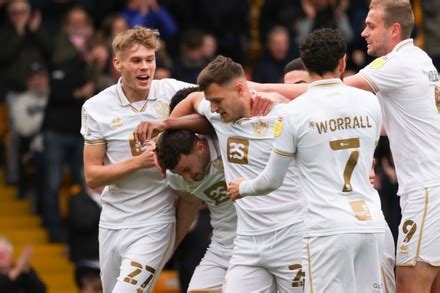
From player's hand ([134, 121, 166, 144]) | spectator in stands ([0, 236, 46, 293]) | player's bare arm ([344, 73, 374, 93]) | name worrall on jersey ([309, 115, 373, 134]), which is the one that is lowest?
spectator in stands ([0, 236, 46, 293])

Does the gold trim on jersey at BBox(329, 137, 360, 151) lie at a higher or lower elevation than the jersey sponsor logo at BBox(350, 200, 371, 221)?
higher

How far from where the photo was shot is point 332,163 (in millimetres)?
9992

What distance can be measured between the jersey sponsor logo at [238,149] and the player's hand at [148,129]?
2.10 ft

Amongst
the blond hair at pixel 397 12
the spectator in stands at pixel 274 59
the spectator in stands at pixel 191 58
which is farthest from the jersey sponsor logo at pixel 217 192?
the spectator in stands at pixel 274 59

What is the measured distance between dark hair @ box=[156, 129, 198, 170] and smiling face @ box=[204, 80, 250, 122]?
1.07ft

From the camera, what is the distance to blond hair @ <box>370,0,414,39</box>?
10.8 metres

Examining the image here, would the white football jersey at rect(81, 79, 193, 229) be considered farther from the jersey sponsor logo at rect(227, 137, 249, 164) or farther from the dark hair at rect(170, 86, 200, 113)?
the jersey sponsor logo at rect(227, 137, 249, 164)

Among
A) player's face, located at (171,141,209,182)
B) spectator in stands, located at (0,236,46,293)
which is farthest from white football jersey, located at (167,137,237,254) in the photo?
spectator in stands, located at (0,236,46,293)

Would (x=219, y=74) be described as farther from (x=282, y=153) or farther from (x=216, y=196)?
(x=216, y=196)

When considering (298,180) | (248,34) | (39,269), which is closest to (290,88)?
(298,180)

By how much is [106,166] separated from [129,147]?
0.29 metres

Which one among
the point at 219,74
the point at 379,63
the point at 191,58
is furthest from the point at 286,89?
the point at 191,58

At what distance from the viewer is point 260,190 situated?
33.6 ft

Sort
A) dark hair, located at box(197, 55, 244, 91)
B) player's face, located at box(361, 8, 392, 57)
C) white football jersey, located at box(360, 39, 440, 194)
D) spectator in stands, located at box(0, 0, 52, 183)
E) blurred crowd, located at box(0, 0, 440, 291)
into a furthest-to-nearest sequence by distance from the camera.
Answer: spectator in stands, located at box(0, 0, 52, 183), blurred crowd, located at box(0, 0, 440, 291), player's face, located at box(361, 8, 392, 57), white football jersey, located at box(360, 39, 440, 194), dark hair, located at box(197, 55, 244, 91)
